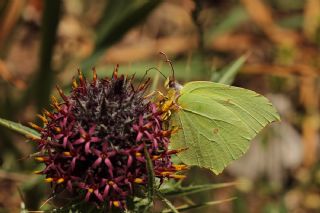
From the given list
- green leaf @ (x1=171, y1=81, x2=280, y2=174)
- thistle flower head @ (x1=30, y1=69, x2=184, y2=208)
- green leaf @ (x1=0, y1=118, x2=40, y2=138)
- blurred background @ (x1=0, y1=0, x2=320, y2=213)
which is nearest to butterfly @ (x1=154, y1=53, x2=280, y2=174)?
green leaf @ (x1=171, y1=81, x2=280, y2=174)

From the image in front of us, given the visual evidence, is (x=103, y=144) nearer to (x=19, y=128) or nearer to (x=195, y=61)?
(x=19, y=128)

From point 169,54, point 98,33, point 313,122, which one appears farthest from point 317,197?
point 98,33

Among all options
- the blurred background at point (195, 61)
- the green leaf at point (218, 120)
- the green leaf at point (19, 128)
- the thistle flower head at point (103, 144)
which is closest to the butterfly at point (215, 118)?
the green leaf at point (218, 120)

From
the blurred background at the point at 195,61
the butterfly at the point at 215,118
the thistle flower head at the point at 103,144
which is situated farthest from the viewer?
the blurred background at the point at 195,61

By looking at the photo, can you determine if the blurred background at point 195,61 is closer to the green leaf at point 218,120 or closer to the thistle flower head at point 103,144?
the green leaf at point 218,120

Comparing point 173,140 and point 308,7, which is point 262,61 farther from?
point 173,140

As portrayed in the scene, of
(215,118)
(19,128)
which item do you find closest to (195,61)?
(215,118)

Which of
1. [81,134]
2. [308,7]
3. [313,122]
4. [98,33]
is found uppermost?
[308,7]
